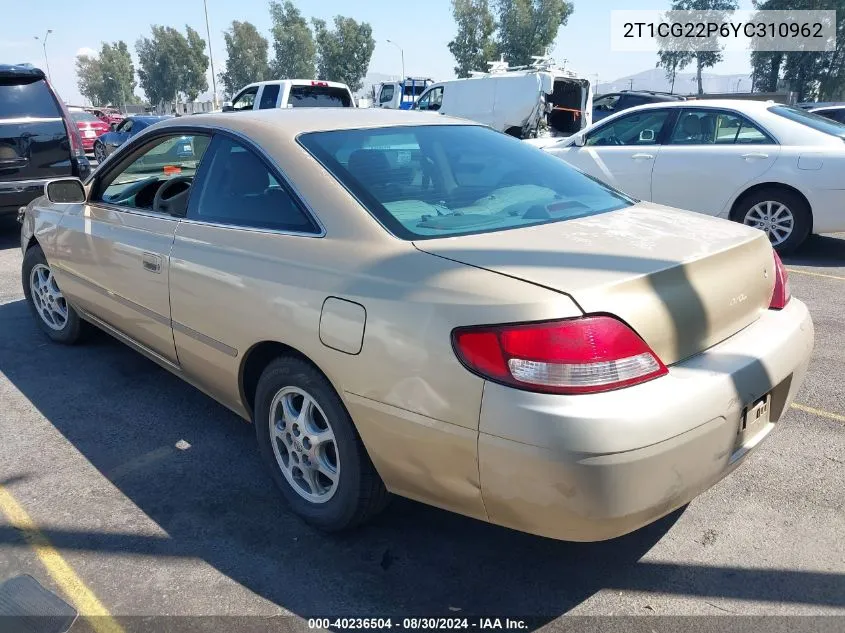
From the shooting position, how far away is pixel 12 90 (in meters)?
7.84

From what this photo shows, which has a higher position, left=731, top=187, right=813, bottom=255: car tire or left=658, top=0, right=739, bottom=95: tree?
left=658, top=0, right=739, bottom=95: tree

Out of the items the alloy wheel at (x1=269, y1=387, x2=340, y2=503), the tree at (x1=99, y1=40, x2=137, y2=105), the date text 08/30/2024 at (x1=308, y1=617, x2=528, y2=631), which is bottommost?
the date text 08/30/2024 at (x1=308, y1=617, x2=528, y2=631)

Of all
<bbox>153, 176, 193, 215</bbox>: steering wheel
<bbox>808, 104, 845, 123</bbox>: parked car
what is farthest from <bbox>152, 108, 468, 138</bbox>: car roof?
Answer: <bbox>808, 104, 845, 123</bbox>: parked car

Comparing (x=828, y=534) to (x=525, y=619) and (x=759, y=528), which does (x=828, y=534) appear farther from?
(x=525, y=619)

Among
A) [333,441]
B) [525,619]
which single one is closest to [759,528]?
[525,619]

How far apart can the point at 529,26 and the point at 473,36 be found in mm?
4872

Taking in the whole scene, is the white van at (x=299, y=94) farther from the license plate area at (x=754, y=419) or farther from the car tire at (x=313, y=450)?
the license plate area at (x=754, y=419)

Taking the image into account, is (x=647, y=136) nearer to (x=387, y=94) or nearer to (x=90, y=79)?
(x=387, y=94)

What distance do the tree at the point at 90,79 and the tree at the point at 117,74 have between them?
84.1 inches

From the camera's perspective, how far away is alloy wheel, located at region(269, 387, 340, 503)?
2629mm

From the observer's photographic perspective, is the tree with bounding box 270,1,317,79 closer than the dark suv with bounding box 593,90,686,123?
No

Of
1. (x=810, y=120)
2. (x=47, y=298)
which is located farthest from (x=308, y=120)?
(x=810, y=120)

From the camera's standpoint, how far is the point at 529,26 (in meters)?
55.6

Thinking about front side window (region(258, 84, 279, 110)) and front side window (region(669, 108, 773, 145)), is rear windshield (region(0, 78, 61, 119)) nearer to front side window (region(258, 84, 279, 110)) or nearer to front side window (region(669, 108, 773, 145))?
front side window (region(258, 84, 279, 110))
